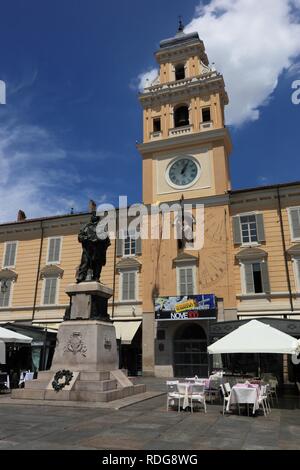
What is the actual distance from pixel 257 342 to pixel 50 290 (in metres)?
19.2

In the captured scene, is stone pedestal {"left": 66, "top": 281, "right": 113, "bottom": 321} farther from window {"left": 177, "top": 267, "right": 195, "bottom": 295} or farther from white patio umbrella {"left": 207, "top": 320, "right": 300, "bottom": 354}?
window {"left": 177, "top": 267, "right": 195, "bottom": 295}

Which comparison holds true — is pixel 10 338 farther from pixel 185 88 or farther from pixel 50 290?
pixel 185 88

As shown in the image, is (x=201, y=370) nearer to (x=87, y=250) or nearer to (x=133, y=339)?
(x=133, y=339)

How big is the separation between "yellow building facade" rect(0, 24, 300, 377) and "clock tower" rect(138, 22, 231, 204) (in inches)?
2.9

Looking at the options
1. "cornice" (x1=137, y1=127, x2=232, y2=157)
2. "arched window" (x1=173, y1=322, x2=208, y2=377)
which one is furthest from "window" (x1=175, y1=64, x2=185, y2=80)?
"arched window" (x1=173, y1=322, x2=208, y2=377)

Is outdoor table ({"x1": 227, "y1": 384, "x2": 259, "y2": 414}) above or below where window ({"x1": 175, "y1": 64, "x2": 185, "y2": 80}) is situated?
below

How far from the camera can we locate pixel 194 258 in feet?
78.6

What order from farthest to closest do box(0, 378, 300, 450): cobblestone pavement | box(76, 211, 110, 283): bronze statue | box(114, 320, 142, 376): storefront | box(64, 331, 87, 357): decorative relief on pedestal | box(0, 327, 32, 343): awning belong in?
box(114, 320, 142, 376): storefront, box(0, 327, 32, 343): awning, box(76, 211, 110, 283): bronze statue, box(64, 331, 87, 357): decorative relief on pedestal, box(0, 378, 300, 450): cobblestone pavement

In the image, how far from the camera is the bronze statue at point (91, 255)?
1352 cm

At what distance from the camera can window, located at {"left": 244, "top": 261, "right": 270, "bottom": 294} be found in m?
22.4

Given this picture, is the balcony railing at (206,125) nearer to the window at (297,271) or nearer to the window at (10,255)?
the window at (297,271)

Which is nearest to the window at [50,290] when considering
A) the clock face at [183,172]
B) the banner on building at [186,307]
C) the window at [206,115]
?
the banner on building at [186,307]

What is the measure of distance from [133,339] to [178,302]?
164 inches
